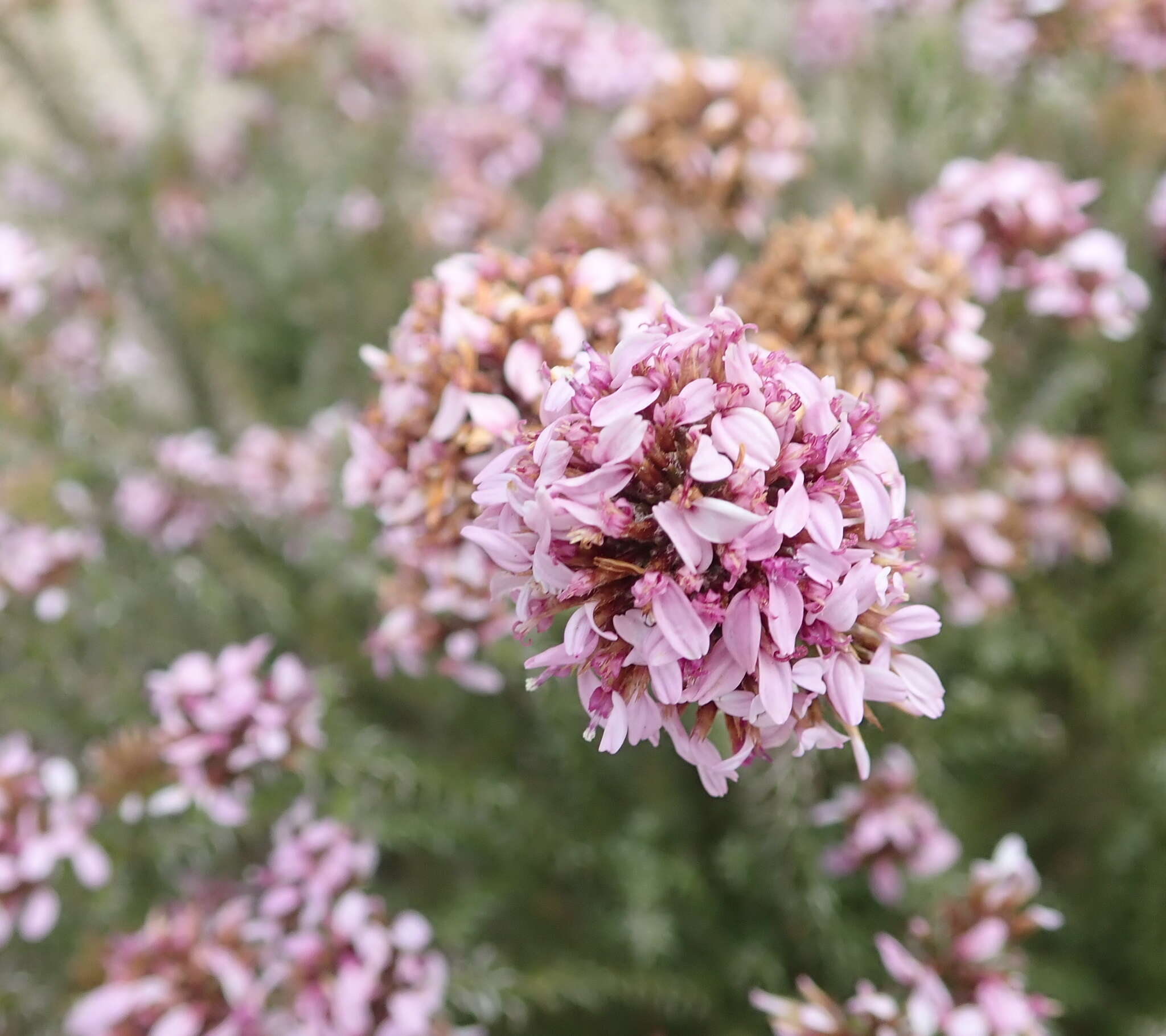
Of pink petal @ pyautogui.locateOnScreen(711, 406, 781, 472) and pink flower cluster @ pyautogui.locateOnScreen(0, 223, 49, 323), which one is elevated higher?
pink petal @ pyautogui.locateOnScreen(711, 406, 781, 472)

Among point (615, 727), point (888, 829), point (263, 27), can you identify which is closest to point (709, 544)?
point (615, 727)

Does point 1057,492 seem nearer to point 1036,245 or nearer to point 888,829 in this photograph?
point 1036,245

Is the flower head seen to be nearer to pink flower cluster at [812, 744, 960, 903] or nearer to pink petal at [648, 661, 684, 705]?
pink flower cluster at [812, 744, 960, 903]

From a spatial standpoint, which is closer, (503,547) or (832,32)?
(503,547)

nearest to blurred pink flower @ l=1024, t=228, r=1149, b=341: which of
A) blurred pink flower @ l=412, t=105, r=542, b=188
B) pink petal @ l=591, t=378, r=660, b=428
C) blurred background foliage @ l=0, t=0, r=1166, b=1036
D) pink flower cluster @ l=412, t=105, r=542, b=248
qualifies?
blurred background foliage @ l=0, t=0, r=1166, b=1036

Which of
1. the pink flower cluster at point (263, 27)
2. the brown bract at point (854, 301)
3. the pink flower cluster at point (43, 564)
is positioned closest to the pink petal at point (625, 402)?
the brown bract at point (854, 301)

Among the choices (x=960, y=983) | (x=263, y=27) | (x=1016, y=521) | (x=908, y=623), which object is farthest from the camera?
(x=263, y=27)

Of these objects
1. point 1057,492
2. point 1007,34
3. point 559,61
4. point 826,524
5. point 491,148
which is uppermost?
point 826,524

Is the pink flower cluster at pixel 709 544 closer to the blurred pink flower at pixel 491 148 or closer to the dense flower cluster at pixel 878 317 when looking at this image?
the dense flower cluster at pixel 878 317
